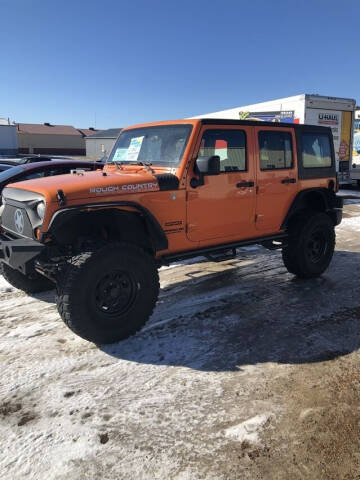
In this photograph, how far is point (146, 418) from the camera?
8.63ft

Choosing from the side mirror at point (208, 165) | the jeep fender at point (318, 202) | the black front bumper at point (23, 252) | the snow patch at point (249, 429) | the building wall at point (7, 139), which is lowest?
the snow patch at point (249, 429)

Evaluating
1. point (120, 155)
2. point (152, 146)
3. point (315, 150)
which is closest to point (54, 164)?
point (120, 155)

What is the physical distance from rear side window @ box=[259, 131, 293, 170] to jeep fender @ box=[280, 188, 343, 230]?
52 centimetres

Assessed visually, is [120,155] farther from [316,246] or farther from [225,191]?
[316,246]

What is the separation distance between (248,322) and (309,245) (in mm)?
1920

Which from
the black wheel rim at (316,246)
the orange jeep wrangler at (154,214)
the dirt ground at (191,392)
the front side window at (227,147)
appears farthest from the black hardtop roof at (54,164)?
the black wheel rim at (316,246)

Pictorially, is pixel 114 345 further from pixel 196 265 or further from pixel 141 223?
pixel 196 265

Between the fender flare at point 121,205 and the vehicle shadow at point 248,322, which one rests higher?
the fender flare at point 121,205

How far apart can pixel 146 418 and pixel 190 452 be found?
416 millimetres

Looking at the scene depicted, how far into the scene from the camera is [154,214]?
12.6 ft

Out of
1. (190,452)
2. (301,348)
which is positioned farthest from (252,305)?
(190,452)

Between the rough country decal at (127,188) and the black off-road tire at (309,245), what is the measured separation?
236 centimetres

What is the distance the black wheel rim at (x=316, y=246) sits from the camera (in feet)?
17.8

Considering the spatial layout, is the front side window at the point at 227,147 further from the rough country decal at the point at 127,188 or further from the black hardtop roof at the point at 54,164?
the black hardtop roof at the point at 54,164
